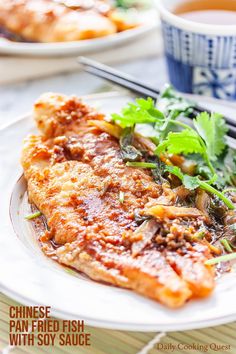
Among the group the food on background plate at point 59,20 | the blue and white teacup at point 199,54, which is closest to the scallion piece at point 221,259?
the blue and white teacup at point 199,54

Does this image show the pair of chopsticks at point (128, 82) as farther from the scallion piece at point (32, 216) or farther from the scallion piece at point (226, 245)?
the scallion piece at point (32, 216)

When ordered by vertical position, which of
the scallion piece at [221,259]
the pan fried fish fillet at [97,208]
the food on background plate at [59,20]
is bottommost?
the food on background plate at [59,20]

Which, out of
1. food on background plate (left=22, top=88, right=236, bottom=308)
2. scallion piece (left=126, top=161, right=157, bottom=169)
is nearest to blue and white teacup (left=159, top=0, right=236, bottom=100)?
food on background plate (left=22, top=88, right=236, bottom=308)

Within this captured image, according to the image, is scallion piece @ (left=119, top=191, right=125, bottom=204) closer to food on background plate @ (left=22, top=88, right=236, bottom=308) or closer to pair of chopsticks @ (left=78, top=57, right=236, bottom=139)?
food on background plate @ (left=22, top=88, right=236, bottom=308)

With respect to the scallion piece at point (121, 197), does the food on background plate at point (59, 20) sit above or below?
below

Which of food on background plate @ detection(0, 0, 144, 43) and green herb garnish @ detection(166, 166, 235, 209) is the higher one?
green herb garnish @ detection(166, 166, 235, 209)

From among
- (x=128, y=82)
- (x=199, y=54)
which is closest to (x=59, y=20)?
(x=199, y=54)
